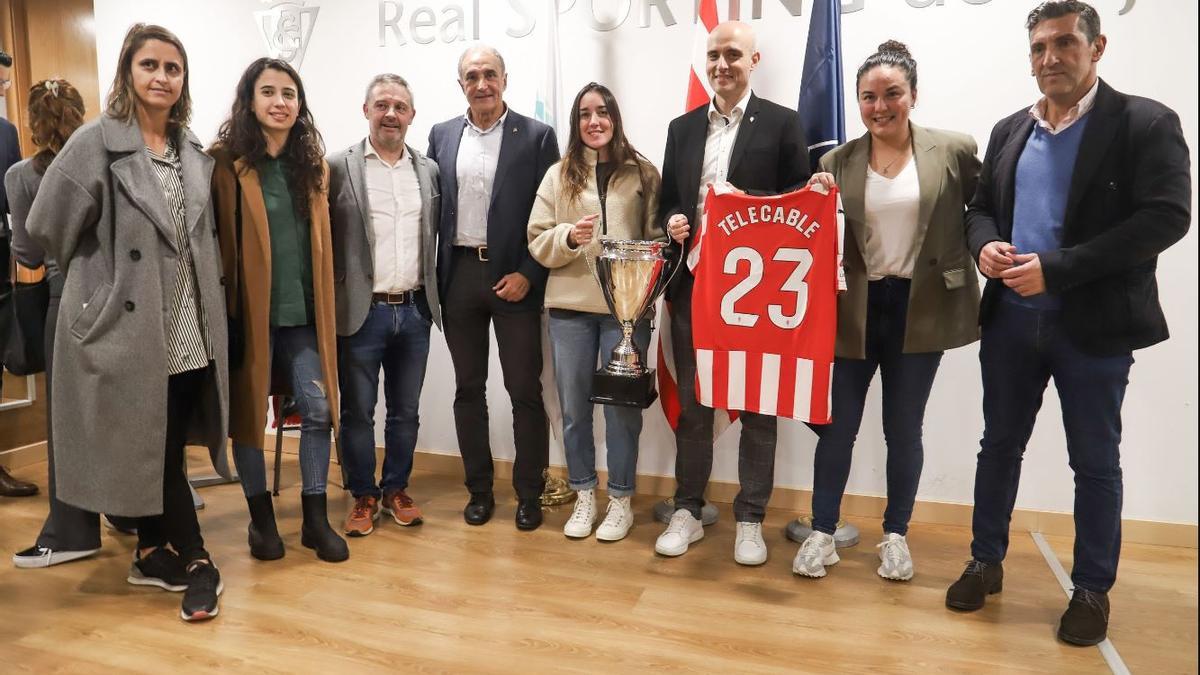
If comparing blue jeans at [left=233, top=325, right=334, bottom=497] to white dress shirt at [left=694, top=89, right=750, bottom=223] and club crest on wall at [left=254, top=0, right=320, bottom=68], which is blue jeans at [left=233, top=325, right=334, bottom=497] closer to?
white dress shirt at [left=694, top=89, right=750, bottom=223]

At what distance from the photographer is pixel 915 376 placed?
2555 millimetres

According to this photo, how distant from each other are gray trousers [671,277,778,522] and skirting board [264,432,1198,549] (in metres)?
0.59

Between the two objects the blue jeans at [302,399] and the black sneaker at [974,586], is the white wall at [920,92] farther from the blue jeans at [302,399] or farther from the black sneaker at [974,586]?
the blue jeans at [302,399]

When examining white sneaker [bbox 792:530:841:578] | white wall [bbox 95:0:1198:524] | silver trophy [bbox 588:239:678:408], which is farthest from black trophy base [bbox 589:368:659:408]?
white wall [bbox 95:0:1198:524]

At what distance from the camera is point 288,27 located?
13.0 feet

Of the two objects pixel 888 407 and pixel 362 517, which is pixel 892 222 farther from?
pixel 362 517

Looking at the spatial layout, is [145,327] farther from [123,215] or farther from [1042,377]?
[1042,377]

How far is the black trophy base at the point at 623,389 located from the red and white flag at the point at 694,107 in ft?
1.12

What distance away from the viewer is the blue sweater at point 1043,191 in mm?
2195

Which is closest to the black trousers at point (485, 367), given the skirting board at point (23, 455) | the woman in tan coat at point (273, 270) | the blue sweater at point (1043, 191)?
the woman in tan coat at point (273, 270)

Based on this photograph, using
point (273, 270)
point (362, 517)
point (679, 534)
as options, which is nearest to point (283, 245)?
point (273, 270)

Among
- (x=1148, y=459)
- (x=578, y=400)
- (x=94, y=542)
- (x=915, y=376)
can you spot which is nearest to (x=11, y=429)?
(x=94, y=542)

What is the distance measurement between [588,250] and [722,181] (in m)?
0.51

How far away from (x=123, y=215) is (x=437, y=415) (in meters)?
1.93
